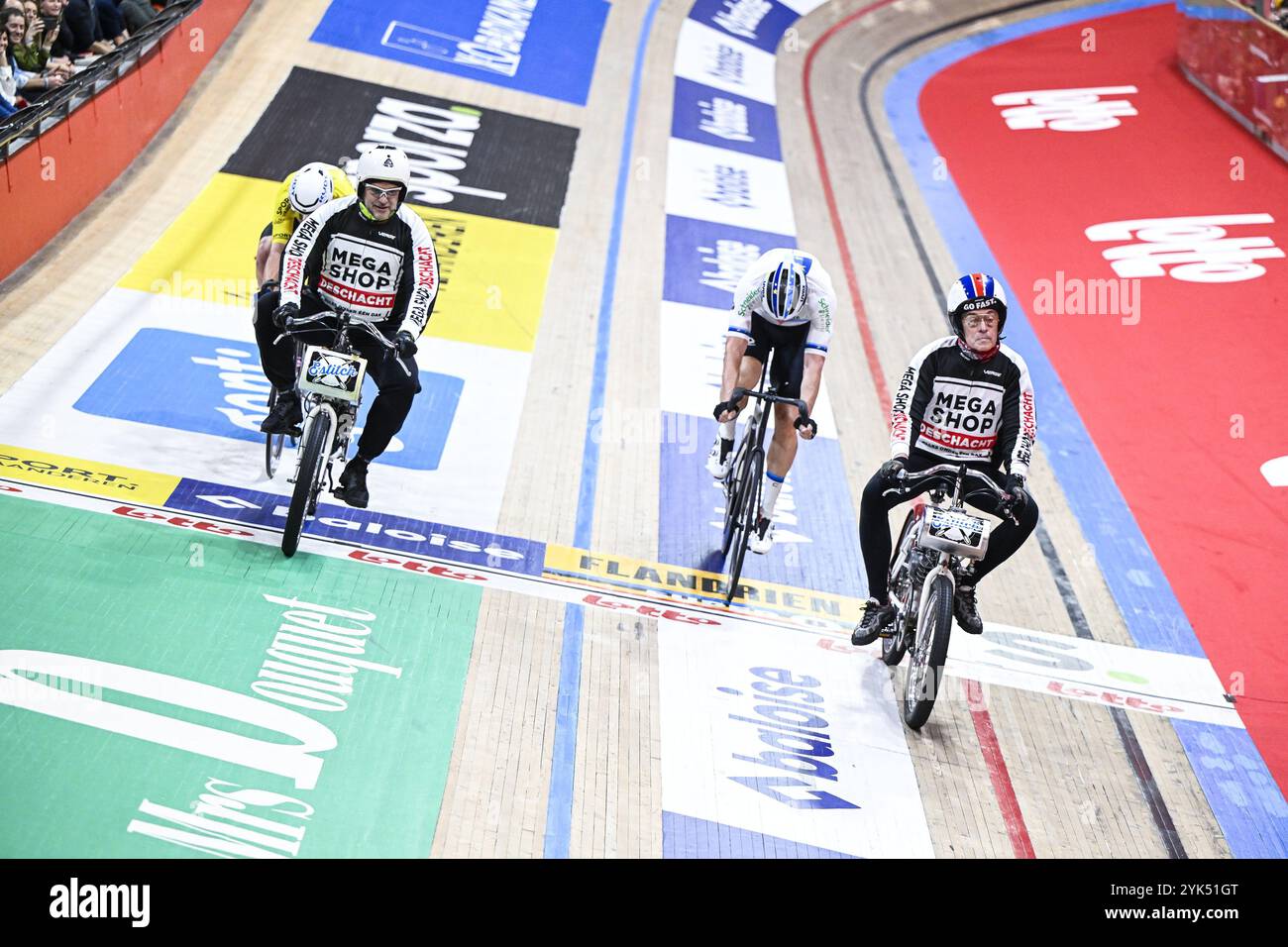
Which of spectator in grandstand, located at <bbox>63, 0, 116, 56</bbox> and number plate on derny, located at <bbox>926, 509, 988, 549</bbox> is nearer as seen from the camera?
number plate on derny, located at <bbox>926, 509, 988, 549</bbox>

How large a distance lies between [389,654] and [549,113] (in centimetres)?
766

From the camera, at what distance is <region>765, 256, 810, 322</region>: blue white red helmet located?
222 inches

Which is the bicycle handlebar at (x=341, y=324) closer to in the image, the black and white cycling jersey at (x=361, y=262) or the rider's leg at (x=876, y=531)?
the black and white cycling jersey at (x=361, y=262)

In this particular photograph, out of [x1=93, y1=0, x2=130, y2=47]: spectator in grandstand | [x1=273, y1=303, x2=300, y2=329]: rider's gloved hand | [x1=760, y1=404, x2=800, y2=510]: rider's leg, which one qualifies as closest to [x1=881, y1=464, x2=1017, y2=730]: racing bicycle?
[x1=760, y1=404, x2=800, y2=510]: rider's leg

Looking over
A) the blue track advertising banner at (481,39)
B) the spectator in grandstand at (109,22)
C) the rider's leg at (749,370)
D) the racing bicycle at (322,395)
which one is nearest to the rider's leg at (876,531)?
the rider's leg at (749,370)

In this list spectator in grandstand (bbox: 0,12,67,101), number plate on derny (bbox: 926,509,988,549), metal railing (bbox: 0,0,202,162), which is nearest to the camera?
number plate on derny (bbox: 926,509,988,549)

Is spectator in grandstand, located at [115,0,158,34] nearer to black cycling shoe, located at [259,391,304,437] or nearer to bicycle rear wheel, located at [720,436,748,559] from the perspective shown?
black cycling shoe, located at [259,391,304,437]

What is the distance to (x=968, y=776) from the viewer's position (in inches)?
201

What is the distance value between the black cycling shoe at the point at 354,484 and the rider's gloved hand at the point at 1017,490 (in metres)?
2.82

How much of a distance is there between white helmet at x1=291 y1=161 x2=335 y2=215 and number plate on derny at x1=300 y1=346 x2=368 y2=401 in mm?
753

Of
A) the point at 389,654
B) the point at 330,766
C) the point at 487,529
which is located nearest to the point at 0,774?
the point at 330,766

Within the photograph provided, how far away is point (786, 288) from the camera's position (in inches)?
222

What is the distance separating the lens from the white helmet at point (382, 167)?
5242mm
